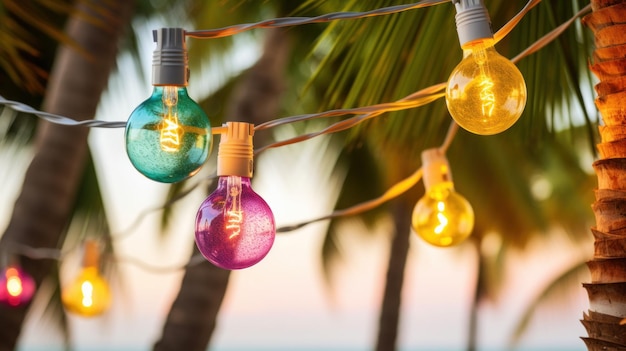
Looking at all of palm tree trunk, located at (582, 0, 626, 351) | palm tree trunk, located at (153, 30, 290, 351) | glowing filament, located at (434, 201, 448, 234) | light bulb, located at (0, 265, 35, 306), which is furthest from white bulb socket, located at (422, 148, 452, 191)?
light bulb, located at (0, 265, 35, 306)

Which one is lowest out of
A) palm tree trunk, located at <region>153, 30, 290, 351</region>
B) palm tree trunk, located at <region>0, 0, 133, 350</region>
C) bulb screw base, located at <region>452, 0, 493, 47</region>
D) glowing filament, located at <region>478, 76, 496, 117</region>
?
glowing filament, located at <region>478, 76, 496, 117</region>

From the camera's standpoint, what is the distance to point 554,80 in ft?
8.18

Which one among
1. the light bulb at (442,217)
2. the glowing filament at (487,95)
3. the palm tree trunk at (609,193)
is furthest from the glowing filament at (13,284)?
the glowing filament at (487,95)

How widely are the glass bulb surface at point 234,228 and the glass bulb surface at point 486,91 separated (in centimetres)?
33

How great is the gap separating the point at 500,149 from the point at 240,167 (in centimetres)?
645

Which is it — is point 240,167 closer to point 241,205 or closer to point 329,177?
point 241,205

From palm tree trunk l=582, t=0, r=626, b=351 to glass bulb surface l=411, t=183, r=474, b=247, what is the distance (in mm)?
462

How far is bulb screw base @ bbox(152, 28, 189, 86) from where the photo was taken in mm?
1127

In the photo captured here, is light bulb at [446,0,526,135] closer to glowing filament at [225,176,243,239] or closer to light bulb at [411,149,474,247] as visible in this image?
Answer: glowing filament at [225,176,243,239]

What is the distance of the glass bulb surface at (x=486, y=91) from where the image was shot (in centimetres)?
118

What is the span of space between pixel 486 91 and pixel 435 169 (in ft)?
2.76

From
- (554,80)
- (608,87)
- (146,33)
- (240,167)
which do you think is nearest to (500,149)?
(146,33)

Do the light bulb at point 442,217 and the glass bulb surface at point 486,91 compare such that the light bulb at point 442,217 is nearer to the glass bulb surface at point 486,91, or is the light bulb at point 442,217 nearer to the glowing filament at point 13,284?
the glass bulb surface at point 486,91

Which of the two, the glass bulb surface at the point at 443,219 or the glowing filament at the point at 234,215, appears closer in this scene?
the glowing filament at the point at 234,215
